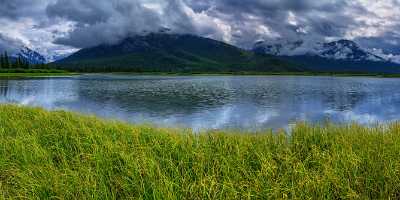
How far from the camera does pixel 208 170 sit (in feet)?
29.2

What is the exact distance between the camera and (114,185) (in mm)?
8562

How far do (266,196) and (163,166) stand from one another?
9.72 ft

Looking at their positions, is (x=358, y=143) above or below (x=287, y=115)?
above

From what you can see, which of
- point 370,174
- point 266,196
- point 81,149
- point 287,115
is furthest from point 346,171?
point 287,115

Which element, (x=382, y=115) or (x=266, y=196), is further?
(x=382, y=115)

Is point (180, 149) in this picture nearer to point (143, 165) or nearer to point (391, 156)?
point (143, 165)

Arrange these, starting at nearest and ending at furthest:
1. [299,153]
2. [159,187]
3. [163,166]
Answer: [159,187]
[163,166]
[299,153]

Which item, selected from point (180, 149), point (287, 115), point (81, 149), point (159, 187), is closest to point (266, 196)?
point (159, 187)

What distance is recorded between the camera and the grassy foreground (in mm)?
7730

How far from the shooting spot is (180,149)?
11.1 metres

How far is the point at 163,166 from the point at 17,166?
383 cm

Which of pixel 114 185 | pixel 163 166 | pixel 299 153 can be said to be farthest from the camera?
pixel 299 153

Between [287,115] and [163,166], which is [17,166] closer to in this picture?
[163,166]

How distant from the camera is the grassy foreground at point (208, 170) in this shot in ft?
25.4
